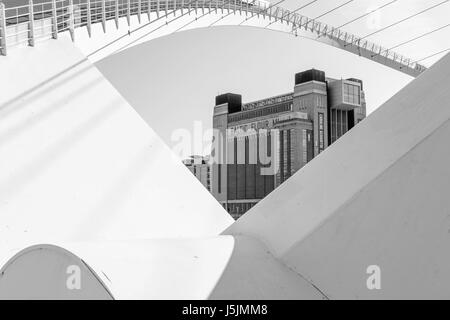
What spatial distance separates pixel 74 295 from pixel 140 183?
239 cm

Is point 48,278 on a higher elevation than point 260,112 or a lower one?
lower

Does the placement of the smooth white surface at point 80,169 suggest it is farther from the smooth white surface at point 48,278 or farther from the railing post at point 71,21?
the railing post at point 71,21

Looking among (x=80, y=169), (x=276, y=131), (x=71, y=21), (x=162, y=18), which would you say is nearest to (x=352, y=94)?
(x=276, y=131)

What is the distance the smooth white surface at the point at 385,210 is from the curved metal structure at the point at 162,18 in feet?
13.1

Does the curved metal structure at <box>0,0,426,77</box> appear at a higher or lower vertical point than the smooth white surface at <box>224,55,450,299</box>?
higher

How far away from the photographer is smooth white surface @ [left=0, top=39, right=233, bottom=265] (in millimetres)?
3174

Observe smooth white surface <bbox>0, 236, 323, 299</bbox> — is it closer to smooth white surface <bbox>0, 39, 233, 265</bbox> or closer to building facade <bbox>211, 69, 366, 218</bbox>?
smooth white surface <bbox>0, 39, 233, 265</bbox>

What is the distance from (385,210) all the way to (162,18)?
9374mm

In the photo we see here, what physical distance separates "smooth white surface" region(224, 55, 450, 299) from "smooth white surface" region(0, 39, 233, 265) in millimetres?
1715

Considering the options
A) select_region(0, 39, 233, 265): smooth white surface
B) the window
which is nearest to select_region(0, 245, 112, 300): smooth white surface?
select_region(0, 39, 233, 265): smooth white surface

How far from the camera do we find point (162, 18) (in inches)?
401

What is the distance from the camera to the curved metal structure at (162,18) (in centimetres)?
513

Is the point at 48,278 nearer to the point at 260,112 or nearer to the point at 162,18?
the point at 162,18
